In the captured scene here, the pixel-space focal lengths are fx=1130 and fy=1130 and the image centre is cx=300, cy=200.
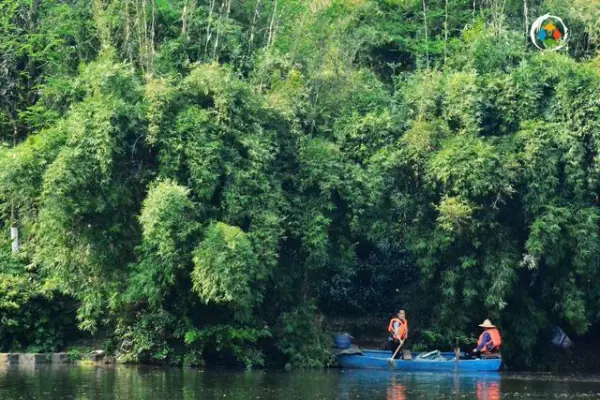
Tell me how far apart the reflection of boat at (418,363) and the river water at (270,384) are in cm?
48

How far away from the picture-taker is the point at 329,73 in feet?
87.6

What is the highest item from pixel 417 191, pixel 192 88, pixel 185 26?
pixel 185 26

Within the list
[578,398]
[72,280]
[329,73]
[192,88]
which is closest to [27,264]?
[72,280]

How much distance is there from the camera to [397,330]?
25.2 metres

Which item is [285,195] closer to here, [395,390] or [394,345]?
[394,345]

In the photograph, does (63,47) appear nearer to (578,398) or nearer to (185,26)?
(185,26)

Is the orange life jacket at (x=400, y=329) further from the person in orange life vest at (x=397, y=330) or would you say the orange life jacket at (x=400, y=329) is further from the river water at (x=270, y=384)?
the river water at (x=270, y=384)

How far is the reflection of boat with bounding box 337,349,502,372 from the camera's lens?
2452 centimetres

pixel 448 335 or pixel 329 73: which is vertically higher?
pixel 329 73

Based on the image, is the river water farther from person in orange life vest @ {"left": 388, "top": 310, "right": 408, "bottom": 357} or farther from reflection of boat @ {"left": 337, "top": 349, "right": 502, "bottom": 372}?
person in orange life vest @ {"left": 388, "top": 310, "right": 408, "bottom": 357}

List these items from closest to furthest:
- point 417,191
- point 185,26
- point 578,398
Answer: point 578,398, point 417,191, point 185,26

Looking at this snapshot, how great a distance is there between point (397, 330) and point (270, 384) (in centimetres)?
528

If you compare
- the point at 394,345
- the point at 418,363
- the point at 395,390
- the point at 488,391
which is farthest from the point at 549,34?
the point at 395,390

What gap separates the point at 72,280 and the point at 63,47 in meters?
6.77
